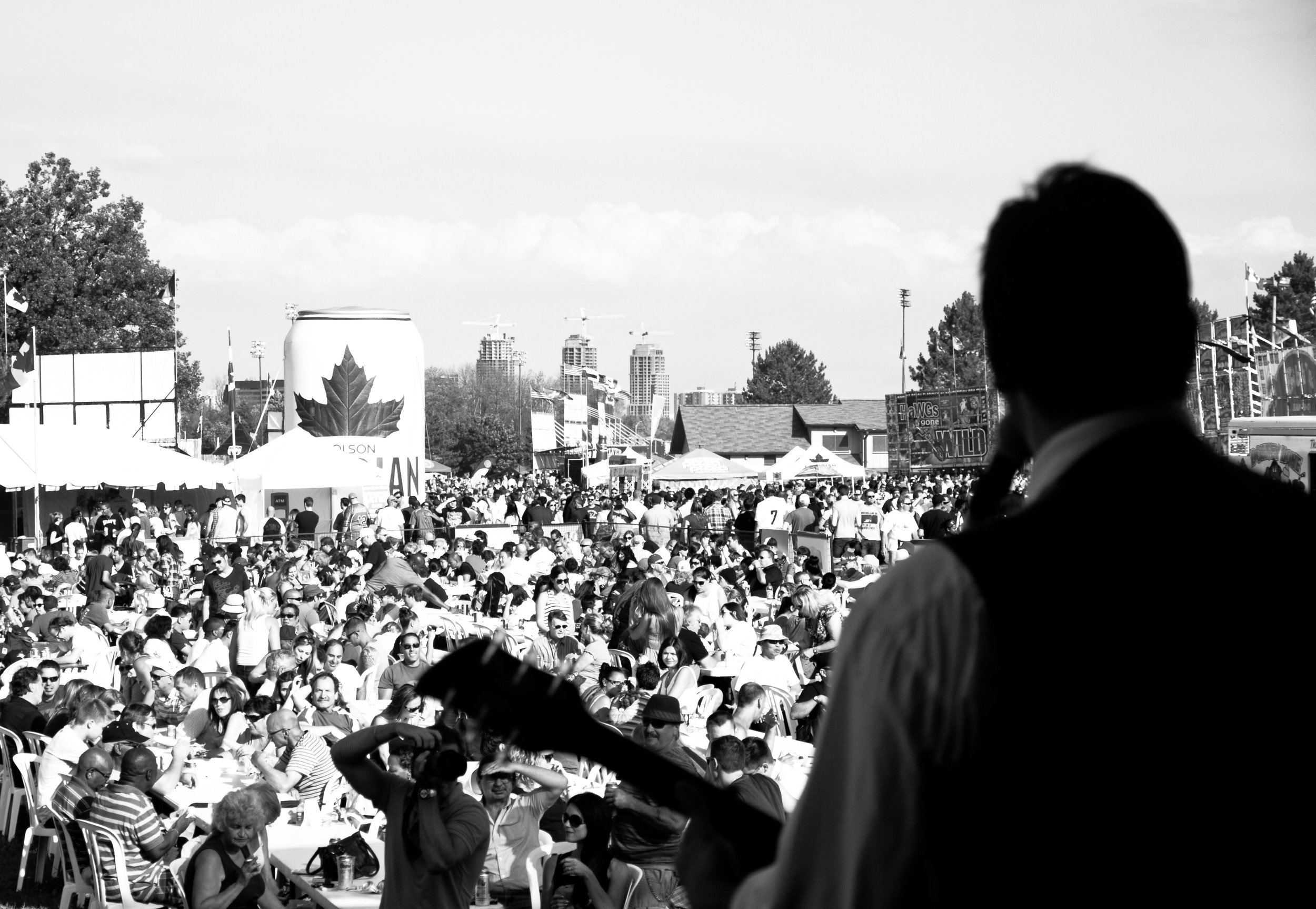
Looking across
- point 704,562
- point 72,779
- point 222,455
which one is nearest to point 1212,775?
point 72,779

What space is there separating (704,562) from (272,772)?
10.2 meters

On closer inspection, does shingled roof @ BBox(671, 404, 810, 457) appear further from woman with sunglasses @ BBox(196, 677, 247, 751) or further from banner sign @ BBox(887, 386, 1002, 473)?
woman with sunglasses @ BBox(196, 677, 247, 751)

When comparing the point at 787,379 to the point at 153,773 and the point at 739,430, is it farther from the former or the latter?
the point at 153,773

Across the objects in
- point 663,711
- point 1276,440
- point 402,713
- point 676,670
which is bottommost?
point 676,670

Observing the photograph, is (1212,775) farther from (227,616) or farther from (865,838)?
(227,616)

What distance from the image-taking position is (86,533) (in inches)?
980

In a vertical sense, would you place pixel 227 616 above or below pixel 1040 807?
below

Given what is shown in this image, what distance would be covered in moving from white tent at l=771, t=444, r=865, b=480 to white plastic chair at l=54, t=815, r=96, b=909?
28.3 metres

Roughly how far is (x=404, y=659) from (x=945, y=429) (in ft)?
64.0

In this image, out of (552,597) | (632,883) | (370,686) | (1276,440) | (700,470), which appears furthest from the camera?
(700,470)

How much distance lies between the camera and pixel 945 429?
28.8 m

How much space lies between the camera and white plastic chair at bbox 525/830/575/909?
21.4ft

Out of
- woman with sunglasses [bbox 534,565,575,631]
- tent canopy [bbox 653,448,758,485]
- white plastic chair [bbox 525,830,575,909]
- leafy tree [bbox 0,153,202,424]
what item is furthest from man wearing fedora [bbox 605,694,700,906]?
leafy tree [bbox 0,153,202,424]

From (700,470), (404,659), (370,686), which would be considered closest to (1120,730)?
(404,659)
